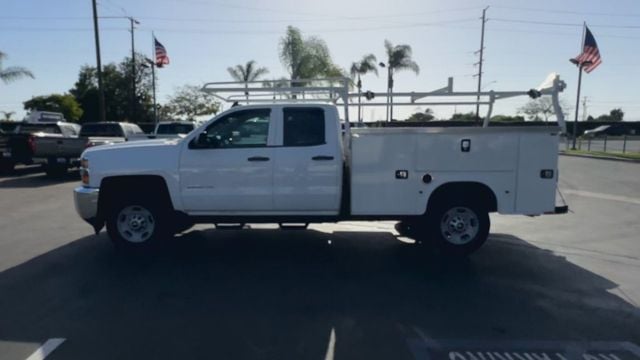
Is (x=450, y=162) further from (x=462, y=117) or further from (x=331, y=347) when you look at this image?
(x=462, y=117)

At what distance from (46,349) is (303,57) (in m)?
36.7

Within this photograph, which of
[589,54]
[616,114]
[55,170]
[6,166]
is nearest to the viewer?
[55,170]

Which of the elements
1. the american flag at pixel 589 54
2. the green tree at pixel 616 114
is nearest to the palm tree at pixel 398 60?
the american flag at pixel 589 54

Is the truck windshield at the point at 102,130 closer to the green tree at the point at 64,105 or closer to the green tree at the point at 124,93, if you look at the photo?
the green tree at the point at 124,93

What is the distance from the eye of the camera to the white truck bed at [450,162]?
5.64 m

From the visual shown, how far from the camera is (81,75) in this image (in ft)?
195

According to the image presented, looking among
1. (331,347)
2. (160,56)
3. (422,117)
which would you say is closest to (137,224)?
(331,347)

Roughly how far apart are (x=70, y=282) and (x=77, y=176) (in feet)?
39.4

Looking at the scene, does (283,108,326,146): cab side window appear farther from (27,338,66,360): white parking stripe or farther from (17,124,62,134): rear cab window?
(17,124,62,134): rear cab window

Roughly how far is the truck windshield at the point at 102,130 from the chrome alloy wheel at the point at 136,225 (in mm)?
12751

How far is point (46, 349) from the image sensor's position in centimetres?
354

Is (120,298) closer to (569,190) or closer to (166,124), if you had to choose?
(569,190)

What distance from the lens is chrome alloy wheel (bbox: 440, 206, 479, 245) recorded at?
598 centimetres

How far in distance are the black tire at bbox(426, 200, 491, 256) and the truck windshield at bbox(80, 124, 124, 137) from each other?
15.3 meters
